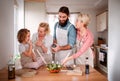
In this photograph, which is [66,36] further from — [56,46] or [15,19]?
[15,19]

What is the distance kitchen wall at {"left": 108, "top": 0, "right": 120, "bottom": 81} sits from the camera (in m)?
2.39

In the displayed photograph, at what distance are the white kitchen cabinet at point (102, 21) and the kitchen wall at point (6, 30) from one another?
126 centimetres

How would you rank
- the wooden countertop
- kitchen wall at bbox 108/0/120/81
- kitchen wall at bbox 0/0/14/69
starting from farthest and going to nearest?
kitchen wall at bbox 108/0/120/81 < kitchen wall at bbox 0/0/14/69 < the wooden countertop

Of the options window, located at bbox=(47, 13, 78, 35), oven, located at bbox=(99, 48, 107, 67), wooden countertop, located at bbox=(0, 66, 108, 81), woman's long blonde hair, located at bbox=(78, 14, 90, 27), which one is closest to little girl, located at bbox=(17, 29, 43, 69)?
wooden countertop, located at bbox=(0, 66, 108, 81)

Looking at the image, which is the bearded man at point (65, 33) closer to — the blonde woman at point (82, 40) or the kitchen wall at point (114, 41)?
the blonde woman at point (82, 40)

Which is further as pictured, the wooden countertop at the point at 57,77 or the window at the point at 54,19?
the window at the point at 54,19

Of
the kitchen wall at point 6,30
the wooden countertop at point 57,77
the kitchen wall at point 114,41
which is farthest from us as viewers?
the kitchen wall at point 114,41

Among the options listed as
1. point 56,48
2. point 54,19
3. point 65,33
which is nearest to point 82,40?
point 65,33

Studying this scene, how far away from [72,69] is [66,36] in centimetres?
47

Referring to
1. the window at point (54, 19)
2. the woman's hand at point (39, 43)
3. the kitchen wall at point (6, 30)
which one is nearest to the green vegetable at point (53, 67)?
the woman's hand at point (39, 43)

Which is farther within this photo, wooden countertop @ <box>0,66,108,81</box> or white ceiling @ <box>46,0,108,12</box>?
white ceiling @ <box>46,0,108,12</box>

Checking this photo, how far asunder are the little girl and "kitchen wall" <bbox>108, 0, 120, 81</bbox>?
106 centimetres

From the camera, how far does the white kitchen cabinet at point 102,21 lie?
2338 millimetres

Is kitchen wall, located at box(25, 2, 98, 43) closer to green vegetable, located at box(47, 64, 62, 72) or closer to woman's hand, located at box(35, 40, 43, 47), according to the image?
woman's hand, located at box(35, 40, 43, 47)
